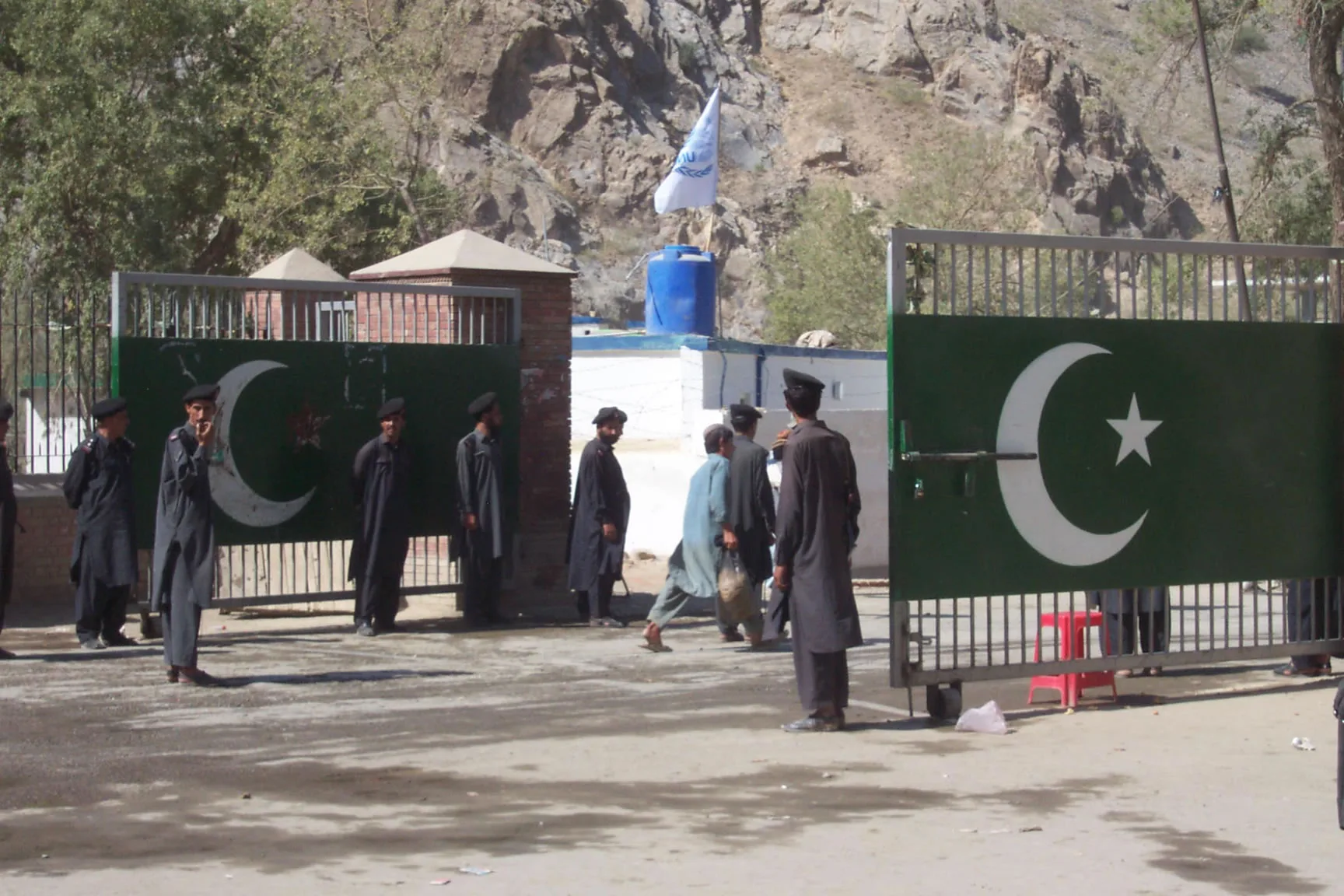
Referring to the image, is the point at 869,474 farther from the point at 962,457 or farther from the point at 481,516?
the point at 962,457

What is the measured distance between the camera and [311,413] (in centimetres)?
1278

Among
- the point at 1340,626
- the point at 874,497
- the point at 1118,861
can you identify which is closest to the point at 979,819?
the point at 1118,861

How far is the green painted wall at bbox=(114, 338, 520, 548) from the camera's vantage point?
1196 cm

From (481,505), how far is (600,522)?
94cm

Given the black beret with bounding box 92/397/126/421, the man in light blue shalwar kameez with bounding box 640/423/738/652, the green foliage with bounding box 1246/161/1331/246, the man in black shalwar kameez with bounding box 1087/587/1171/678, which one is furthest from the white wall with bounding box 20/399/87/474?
the green foliage with bounding box 1246/161/1331/246

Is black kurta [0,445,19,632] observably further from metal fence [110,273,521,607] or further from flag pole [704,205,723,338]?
flag pole [704,205,723,338]

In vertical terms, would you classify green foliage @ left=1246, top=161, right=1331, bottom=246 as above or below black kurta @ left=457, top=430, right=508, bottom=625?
above

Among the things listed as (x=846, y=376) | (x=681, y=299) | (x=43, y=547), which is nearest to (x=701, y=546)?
(x=43, y=547)

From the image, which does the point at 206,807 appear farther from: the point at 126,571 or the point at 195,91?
the point at 195,91

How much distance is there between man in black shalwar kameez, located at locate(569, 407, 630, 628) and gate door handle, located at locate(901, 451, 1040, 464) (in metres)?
4.81

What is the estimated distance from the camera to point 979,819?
6.56 metres

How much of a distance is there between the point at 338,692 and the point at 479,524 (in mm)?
3426

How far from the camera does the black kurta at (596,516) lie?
43.2 ft

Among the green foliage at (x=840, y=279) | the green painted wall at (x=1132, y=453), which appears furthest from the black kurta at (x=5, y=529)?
the green foliage at (x=840, y=279)
